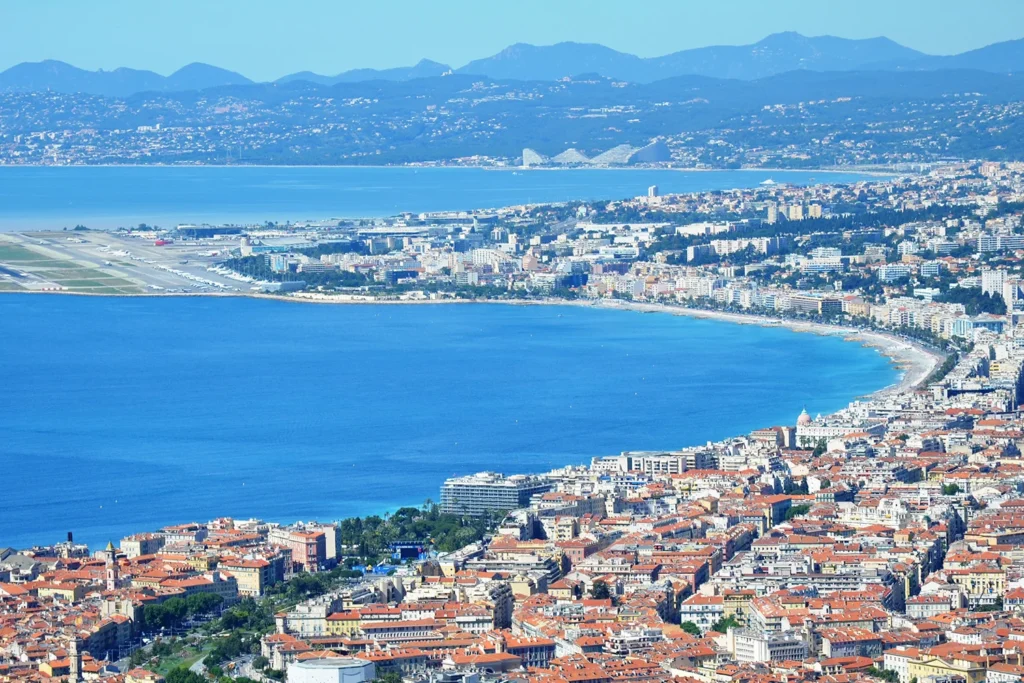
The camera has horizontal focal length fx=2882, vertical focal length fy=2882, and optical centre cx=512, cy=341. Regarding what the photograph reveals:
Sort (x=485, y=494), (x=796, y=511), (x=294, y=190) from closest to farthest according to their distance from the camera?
(x=796, y=511) < (x=485, y=494) < (x=294, y=190)

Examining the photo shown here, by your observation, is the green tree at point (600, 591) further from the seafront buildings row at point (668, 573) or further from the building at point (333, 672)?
the building at point (333, 672)

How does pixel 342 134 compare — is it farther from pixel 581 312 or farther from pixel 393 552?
pixel 393 552

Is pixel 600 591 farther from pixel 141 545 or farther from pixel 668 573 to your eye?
pixel 141 545

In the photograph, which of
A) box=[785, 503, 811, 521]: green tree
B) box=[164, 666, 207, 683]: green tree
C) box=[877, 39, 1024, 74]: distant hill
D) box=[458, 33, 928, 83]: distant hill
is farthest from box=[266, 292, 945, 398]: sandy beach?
box=[458, 33, 928, 83]: distant hill

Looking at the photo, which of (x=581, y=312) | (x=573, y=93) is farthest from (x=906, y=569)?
(x=573, y=93)

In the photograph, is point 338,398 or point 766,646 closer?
point 766,646

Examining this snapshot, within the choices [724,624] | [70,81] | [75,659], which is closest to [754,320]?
[724,624]
